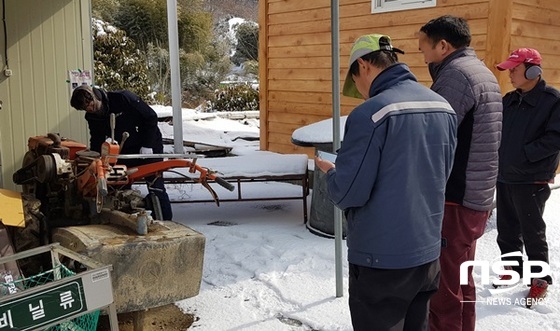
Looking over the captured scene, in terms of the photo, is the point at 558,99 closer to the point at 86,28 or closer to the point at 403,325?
the point at 403,325

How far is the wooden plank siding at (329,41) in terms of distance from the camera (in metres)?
5.99

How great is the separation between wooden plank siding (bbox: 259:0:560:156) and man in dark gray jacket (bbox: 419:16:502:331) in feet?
11.0

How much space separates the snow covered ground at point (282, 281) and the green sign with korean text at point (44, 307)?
1.58 metres

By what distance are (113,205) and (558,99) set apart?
2.85 metres

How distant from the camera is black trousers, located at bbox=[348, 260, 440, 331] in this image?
7.13ft

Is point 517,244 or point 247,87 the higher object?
point 247,87

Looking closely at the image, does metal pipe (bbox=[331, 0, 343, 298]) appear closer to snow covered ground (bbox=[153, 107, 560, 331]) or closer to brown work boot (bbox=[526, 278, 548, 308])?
snow covered ground (bbox=[153, 107, 560, 331])

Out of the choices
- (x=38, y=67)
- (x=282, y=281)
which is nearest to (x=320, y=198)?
(x=282, y=281)

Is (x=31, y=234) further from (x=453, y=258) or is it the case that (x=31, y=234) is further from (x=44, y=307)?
(x=453, y=258)

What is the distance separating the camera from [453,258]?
9.27 ft

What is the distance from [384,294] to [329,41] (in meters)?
5.99

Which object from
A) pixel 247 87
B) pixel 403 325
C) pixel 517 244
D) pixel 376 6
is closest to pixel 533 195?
pixel 517 244

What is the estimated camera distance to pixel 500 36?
587 centimetres

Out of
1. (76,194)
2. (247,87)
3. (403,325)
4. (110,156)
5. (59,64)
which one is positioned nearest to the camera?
(403,325)
